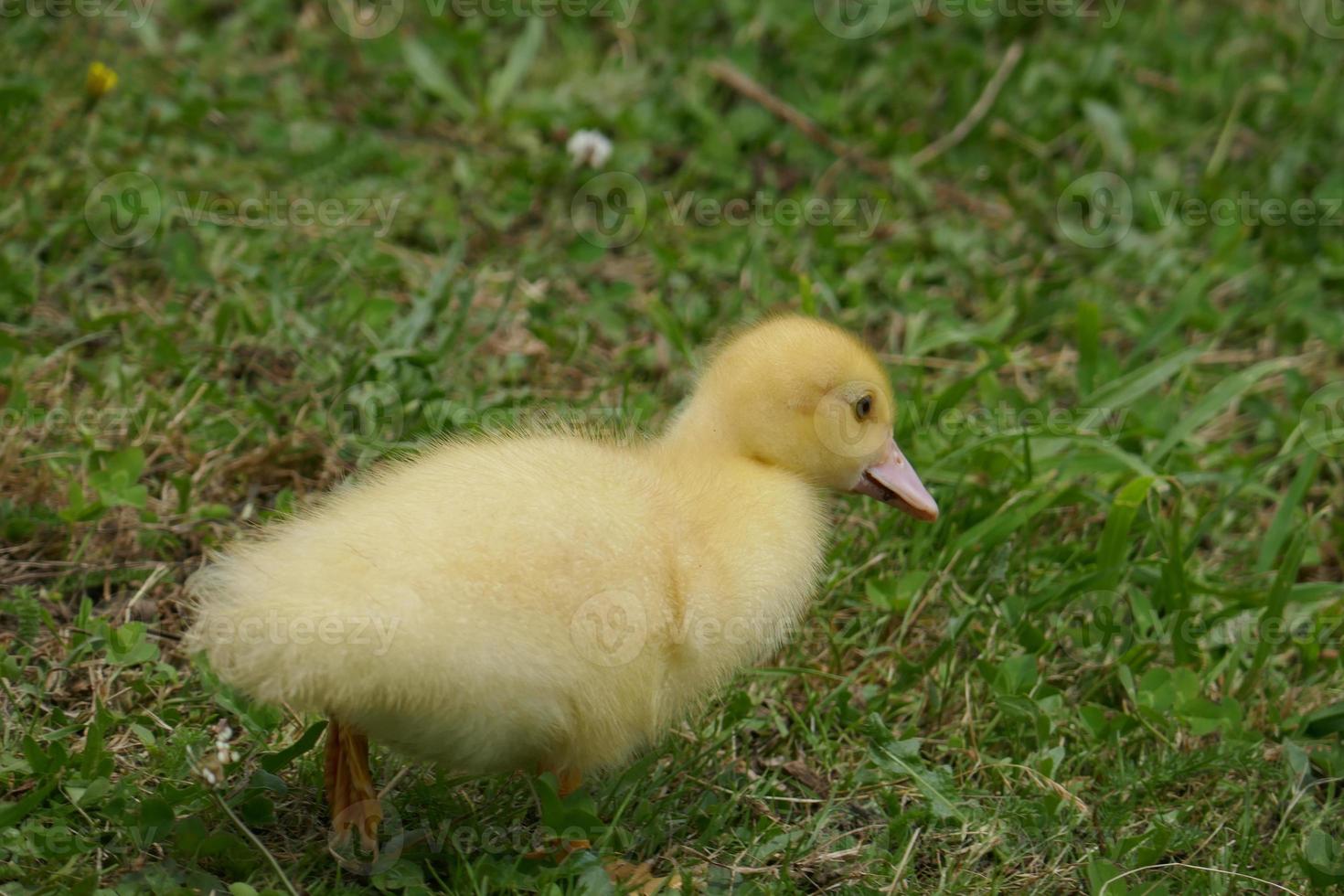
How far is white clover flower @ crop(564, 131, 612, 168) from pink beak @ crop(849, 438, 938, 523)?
2135mm

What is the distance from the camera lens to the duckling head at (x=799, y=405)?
292 cm

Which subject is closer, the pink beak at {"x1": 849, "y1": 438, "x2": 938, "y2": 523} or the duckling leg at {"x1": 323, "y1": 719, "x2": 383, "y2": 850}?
the duckling leg at {"x1": 323, "y1": 719, "x2": 383, "y2": 850}

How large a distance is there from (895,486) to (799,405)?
33 centimetres

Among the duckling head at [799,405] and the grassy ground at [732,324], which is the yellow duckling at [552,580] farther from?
the grassy ground at [732,324]

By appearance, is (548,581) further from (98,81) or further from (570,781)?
(98,81)

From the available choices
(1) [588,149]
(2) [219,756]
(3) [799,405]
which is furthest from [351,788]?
(1) [588,149]

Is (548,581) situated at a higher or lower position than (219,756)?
higher

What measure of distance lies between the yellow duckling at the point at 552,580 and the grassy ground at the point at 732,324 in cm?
30

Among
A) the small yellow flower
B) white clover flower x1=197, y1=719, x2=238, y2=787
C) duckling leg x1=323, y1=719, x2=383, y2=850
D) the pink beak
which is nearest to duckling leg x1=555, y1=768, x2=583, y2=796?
duckling leg x1=323, y1=719, x2=383, y2=850

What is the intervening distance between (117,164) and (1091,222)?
324 cm

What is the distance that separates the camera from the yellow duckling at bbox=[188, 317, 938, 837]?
87.7 inches

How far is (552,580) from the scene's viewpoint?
2375mm

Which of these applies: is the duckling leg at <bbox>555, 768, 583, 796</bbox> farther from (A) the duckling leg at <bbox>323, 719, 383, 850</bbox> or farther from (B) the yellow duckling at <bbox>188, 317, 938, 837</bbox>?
(A) the duckling leg at <bbox>323, 719, 383, 850</bbox>

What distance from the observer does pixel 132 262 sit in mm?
4102
